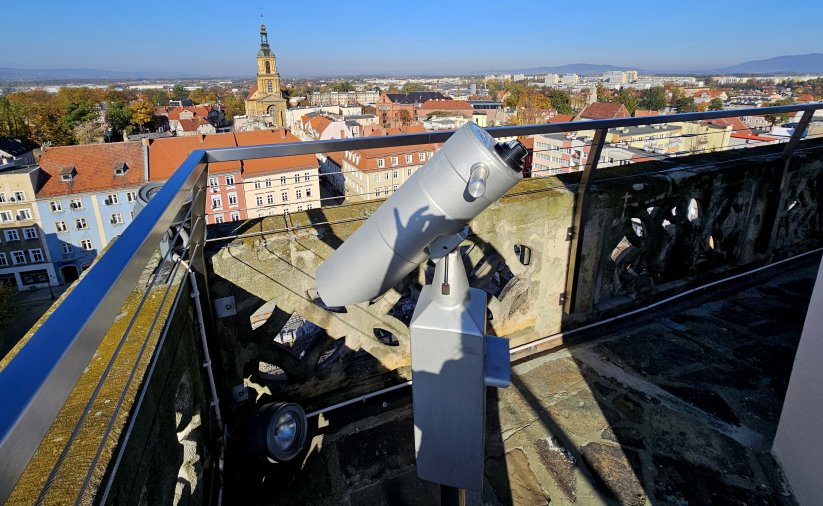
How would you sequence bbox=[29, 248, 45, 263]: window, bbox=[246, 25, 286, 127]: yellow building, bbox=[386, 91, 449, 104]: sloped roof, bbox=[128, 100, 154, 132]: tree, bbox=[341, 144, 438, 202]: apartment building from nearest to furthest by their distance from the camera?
1. bbox=[341, 144, 438, 202]: apartment building
2. bbox=[29, 248, 45, 263]: window
3. bbox=[128, 100, 154, 132]: tree
4. bbox=[246, 25, 286, 127]: yellow building
5. bbox=[386, 91, 449, 104]: sloped roof

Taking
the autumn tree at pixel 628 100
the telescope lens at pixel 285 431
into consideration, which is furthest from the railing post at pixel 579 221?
the autumn tree at pixel 628 100

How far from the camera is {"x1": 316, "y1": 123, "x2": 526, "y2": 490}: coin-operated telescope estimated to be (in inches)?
57.7

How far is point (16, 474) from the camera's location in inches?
22.7

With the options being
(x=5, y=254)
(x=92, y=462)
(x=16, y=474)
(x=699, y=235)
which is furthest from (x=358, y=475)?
(x=5, y=254)

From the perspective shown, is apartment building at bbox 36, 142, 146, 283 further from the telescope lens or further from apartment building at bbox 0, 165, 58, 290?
the telescope lens

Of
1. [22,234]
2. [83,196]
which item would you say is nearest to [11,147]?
[22,234]

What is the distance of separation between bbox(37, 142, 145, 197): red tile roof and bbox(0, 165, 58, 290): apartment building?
2.89 feet

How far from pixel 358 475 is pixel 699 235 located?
3589 mm

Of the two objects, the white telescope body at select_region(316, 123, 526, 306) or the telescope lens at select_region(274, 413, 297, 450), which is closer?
the white telescope body at select_region(316, 123, 526, 306)

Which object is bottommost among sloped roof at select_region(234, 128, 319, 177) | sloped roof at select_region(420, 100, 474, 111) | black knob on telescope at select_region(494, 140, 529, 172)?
sloped roof at select_region(234, 128, 319, 177)

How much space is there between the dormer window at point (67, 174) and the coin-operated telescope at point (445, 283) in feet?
122

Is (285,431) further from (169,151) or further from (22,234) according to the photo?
(22,234)

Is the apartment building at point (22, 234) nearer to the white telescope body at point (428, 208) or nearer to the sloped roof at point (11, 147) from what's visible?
the sloped roof at point (11, 147)

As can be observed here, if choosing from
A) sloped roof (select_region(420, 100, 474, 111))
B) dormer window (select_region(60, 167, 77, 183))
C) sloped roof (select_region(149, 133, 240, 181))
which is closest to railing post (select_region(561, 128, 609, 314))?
sloped roof (select_region(149, 133, 240, 181))
